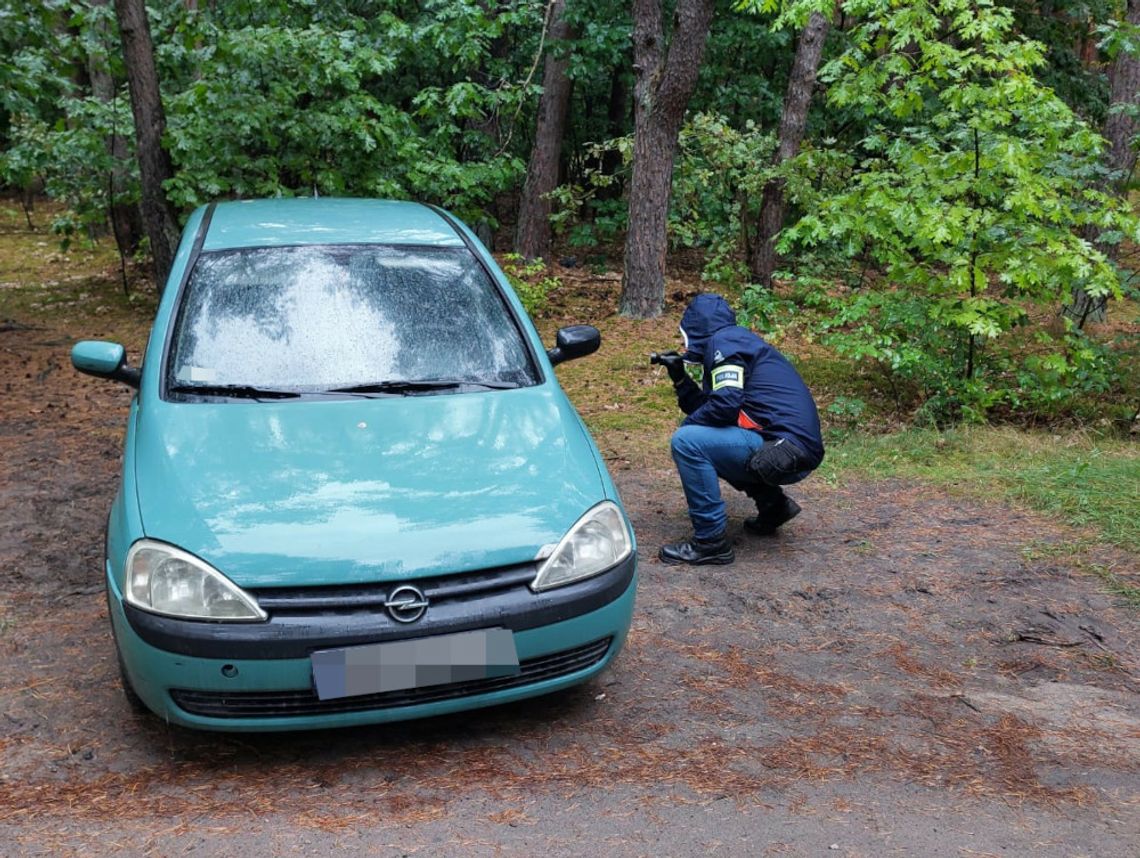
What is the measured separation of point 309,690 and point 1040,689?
2.82 metres

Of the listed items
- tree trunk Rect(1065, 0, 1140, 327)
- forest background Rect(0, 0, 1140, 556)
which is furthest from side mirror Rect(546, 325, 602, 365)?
tree trunk Rect(1065, 0, 1140, 327)

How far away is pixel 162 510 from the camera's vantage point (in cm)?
324

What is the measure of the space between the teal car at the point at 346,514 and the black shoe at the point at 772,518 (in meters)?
1.85

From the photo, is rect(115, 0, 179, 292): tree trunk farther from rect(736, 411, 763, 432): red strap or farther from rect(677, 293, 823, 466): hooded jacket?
rect(736, 411, 763, 432): red strap

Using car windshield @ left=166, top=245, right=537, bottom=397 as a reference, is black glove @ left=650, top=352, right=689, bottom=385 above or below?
below

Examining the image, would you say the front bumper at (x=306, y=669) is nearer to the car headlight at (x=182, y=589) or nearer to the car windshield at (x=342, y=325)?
the car headlight at (x=182, y=589)

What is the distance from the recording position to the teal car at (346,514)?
119 inches

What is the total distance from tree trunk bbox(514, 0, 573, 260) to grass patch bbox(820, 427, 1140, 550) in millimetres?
7017

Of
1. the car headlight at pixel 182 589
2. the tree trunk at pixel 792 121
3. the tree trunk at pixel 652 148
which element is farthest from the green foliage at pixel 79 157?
the car headlight at pixel 182 589

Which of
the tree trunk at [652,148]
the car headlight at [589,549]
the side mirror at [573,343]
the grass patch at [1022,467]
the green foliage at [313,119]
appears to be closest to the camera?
the car headlight at [589,549]

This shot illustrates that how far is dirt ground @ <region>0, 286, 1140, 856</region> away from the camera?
9.73 ft

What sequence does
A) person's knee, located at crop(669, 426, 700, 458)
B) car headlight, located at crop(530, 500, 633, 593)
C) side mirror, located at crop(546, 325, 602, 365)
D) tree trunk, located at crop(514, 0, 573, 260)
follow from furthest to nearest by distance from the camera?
tree trunk, located at crop(514, 0, 573, 260) → person's knee, located at crop(669, 426, 700, 458) → side mirror, located at crop(546, 325, 602, 365) → car headlight, located at crop(530, 500, 633, 593)

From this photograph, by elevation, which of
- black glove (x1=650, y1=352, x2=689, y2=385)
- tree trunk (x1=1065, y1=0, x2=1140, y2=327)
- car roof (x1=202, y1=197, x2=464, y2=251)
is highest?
tree trunk (x1=1065, y1=0, x2=1140, y2=327)

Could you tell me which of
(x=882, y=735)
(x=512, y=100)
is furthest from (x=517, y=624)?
(x=512, y=100)
